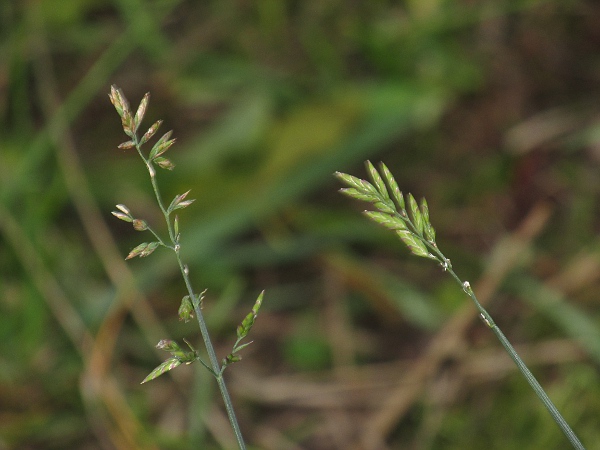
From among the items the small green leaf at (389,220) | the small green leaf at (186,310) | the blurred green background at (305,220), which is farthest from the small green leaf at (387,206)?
the blurred green background at (305,220)

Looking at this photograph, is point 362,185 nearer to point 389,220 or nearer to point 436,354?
point 389,220

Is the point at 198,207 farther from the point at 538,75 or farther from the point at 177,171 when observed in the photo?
the point at 538,75

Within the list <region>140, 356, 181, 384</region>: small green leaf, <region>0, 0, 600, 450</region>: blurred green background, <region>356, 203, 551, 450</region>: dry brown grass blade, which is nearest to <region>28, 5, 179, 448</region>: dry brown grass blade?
<region>0, 0, 600, 450</region>: blurred green background

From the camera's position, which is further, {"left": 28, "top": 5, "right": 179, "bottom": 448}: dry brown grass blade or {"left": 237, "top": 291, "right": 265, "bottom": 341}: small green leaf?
{"left": 28, "top": 5, "right": 179, "bottom": 448}: dry brown grass blade

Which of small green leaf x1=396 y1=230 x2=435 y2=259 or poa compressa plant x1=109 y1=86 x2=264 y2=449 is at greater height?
poa compressa plant x1=109 y1=86 x2=264 y2=449

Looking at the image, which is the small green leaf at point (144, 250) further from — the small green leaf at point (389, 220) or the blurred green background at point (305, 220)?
the blurred green background at point (305, 220)

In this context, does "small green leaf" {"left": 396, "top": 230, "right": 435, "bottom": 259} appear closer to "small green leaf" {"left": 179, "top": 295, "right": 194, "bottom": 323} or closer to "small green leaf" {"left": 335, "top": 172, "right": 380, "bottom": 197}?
"small green leaf" {"left": 335, "top": 172, "right": 380, "bottom": 197}

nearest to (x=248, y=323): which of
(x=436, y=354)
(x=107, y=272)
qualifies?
(x=436, y=354)

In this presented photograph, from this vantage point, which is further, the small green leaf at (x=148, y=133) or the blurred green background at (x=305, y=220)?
the blurred green background at (x=305, y=220)
